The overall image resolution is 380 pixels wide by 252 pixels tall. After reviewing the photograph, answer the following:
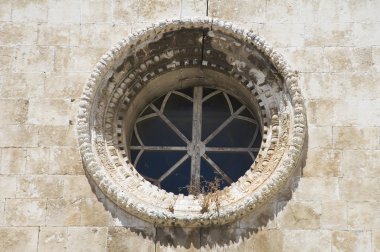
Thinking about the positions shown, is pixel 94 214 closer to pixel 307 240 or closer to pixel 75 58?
pixel 75 58

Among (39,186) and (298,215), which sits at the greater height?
(39,186)

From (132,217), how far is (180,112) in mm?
1988

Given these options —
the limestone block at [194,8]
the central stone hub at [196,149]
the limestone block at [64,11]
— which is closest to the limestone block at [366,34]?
the limestone block at [194,8]

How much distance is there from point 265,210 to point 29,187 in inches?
111

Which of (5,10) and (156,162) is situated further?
(156,162)

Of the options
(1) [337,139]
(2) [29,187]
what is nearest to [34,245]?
(2) [29,187]

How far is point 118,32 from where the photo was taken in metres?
10.7

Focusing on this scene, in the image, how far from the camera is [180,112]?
11.3 m

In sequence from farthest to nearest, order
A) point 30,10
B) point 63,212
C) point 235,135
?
point 235,135 → point 30,10 → point 63,212

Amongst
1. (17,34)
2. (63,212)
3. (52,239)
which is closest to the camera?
(52,239)

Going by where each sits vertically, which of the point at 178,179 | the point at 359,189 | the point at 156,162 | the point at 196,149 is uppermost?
the point at 196,149

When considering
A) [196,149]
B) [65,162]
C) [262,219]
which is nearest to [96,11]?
[65,162]

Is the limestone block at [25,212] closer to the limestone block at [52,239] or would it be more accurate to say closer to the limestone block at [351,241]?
the limestone block at [52,239]

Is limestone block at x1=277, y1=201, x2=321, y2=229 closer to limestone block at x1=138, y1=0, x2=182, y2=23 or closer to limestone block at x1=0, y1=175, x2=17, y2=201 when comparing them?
limestone block at x1=138, y1=0, x2=182, y2=23
